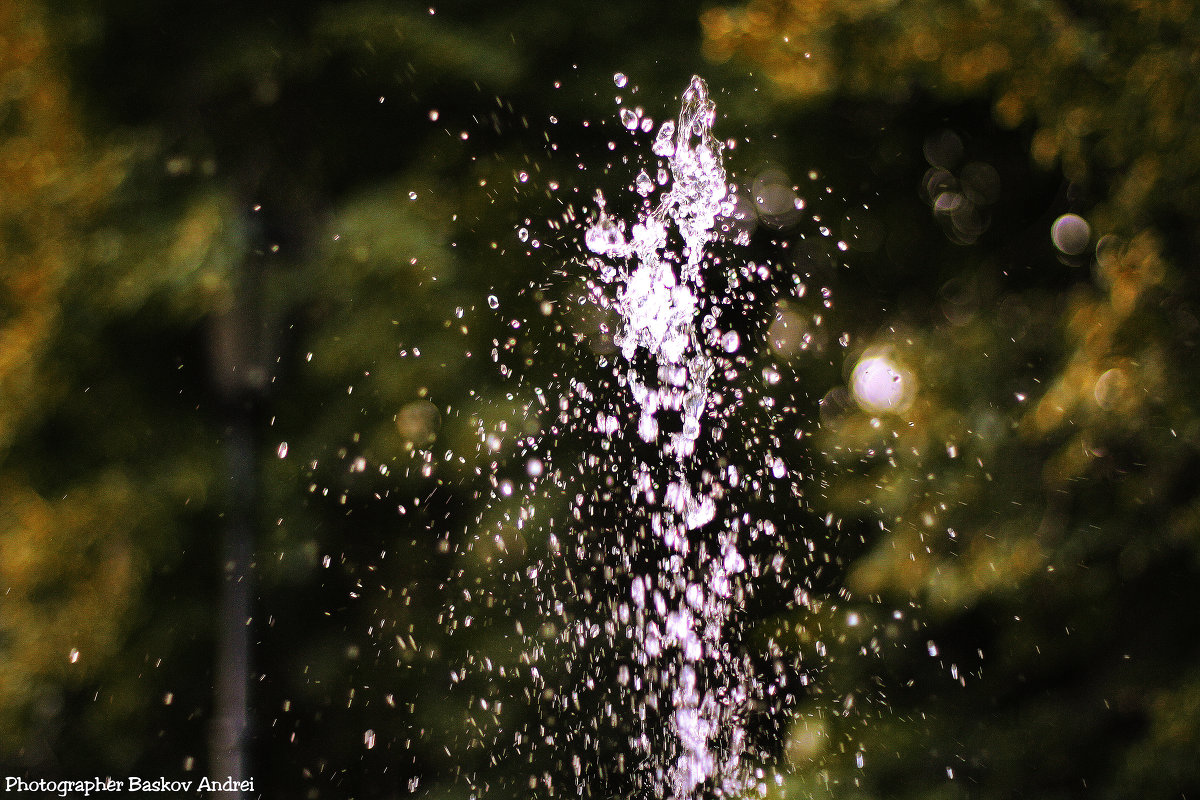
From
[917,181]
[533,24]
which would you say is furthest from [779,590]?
[533,24]

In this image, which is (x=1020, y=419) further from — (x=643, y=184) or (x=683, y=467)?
(x=643, y=184)

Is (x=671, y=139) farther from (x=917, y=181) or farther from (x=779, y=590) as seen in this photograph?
(x=779, y=590)

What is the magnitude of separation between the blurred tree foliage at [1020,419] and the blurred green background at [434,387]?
0.7 inches

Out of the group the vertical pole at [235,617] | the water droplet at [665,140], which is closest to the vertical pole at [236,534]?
the vertical pole at [235,617]

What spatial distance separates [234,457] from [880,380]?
85.5 inches

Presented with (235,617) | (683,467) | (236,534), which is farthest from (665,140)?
(235,617)

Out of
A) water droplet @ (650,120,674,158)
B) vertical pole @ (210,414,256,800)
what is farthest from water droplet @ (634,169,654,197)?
vertical pole @ (210,414,256,800)

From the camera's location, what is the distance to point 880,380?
2652mm

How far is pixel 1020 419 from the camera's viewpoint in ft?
7.72

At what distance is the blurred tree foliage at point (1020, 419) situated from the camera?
187 cm

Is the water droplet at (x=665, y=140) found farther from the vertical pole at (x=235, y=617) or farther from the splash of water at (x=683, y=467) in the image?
the vertical pole at (x=235, y=617)

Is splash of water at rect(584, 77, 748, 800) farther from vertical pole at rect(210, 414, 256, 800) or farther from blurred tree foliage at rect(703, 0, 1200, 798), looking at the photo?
vertical pole at rect(210, 414, 256, 800)

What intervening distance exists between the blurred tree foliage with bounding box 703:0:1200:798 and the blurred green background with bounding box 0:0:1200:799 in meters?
0.02

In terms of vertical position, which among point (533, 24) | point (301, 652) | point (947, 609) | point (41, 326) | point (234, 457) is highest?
point (533, 24)
